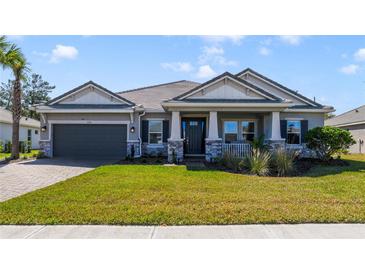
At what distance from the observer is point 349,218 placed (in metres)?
5.17

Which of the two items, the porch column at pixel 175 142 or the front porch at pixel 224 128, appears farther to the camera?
the front porch at pixel 224 128

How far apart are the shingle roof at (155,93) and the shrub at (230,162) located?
5.40m

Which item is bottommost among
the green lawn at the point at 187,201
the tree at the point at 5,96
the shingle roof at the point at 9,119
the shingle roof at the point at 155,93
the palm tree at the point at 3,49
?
the green lawn at the point at 187,201

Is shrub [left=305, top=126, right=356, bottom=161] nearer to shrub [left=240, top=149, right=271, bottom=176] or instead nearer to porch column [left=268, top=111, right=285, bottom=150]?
porch column [left=268, top=111, right=285, bottom=150]

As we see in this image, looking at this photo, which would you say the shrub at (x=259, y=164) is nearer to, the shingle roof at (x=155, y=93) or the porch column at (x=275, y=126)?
the porch column at (x=275, y=126)

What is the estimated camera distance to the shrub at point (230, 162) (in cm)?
1198

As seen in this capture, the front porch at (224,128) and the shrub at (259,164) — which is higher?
the front porch at (224,128)

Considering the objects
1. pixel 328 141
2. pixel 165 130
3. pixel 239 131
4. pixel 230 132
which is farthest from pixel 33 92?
pixel 328 141

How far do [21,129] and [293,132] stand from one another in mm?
24576

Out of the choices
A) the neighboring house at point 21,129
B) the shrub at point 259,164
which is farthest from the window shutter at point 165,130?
the neighboring house at point 21,129

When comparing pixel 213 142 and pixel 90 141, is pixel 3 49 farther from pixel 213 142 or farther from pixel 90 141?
pixel 213 142
